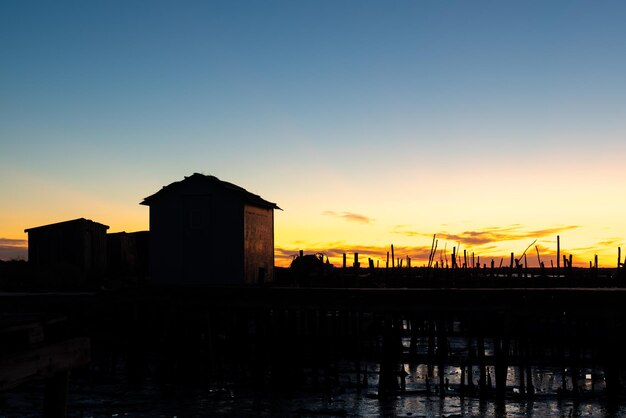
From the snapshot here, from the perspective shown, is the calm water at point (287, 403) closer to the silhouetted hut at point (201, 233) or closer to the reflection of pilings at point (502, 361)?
the reflection of pilings at point (502, 361)

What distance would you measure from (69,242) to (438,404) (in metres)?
29.3

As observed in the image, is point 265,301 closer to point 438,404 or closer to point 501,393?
point 438,404

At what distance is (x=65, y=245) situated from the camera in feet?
136

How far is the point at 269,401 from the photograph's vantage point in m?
18.8

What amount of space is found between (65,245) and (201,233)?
42.3ft

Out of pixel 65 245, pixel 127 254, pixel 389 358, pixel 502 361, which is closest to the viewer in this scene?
pixel 502 361

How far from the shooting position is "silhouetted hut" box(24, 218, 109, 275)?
136 feet

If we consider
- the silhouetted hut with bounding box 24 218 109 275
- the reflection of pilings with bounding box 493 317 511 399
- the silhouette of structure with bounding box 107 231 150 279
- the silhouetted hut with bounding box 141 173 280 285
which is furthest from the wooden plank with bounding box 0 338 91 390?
the silhouette of structure with bounding box 107 231 150 279

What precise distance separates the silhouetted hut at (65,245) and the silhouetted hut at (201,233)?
32.1 feet

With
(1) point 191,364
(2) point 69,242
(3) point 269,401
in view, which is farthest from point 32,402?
(2) point 69,242

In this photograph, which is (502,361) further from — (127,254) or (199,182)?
(127,254)

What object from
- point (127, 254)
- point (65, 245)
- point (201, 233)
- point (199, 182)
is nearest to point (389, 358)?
point (201, 233)

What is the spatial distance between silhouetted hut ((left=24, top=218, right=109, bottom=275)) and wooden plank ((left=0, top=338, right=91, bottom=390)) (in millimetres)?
36216

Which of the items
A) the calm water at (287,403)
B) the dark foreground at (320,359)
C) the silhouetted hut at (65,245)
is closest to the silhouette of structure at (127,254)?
the silhouetted hut at (65,245)
